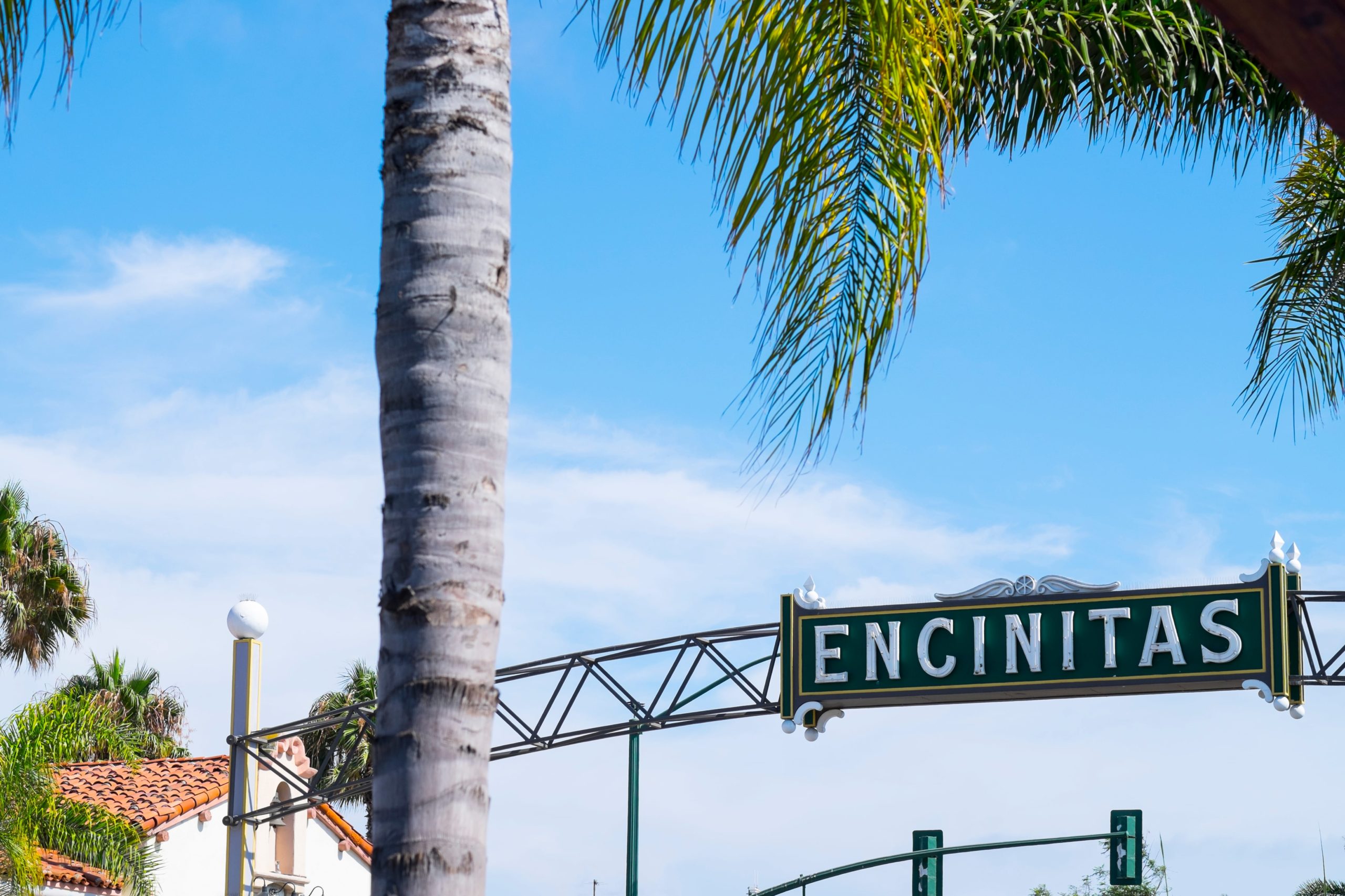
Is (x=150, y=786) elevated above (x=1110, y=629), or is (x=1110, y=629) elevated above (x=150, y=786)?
(x=1110, y=629)

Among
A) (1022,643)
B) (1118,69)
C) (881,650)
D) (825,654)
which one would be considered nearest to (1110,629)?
(1022,643)

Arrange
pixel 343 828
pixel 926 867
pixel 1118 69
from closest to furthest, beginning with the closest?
pixel 1118 69 → pixel 926 867 → pixel 343 828

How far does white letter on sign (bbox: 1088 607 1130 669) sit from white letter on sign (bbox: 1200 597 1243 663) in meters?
0.99

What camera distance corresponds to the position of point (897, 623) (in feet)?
73.2

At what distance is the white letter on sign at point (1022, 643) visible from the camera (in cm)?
2142

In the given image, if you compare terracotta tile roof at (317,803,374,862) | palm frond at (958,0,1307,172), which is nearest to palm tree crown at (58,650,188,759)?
terracotta tile roof at (317,803,374,862)

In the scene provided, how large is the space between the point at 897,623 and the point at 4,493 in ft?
52.7

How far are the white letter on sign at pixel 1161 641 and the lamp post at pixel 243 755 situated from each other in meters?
11.7

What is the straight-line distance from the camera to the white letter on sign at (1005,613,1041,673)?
21.4 meters

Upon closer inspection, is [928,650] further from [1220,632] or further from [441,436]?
[441,436]

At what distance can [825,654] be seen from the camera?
22641 mm

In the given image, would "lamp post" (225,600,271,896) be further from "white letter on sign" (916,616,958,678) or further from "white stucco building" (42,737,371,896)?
"white letter on sign" (916,616,958,678)

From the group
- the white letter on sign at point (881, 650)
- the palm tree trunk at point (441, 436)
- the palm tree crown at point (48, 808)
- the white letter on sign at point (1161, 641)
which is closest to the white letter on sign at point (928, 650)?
the white letter on sign at point (881, 650)

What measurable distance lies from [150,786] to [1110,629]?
1612 cm
